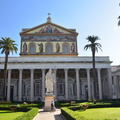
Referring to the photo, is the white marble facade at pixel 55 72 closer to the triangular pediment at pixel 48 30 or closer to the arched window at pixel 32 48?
the arched window at pixel 32 48

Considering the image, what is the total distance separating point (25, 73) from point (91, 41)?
1732cm

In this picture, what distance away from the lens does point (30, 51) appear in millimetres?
41250

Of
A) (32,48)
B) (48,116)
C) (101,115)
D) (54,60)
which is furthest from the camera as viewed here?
(32,48)

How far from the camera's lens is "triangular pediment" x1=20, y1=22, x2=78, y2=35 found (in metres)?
42.0

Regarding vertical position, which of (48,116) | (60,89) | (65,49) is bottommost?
(48,116)

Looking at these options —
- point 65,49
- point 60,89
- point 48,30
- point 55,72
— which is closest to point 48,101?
point 55,72

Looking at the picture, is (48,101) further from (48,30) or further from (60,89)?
(48,30)

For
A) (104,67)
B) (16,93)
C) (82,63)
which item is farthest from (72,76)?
(16,93)

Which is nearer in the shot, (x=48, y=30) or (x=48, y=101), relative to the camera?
(x=48, y=101)

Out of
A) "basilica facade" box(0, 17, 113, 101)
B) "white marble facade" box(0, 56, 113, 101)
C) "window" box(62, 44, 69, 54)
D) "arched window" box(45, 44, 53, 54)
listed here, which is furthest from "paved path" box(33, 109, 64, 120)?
"window" box(62, 44, 69, 54)

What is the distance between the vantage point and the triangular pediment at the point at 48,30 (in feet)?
138

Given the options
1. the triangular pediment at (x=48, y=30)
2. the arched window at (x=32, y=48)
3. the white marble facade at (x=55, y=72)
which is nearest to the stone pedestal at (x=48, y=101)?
the white marble facade at (x=55, y=72)

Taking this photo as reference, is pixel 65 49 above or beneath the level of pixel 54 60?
above

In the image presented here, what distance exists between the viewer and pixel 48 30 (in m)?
42.3
